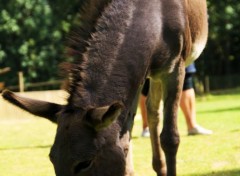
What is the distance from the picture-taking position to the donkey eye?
388 centimetres

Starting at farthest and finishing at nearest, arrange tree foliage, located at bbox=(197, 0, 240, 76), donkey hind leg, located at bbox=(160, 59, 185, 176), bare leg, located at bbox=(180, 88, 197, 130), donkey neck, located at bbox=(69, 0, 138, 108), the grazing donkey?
1. tree foliage, located at bbox=(197, 0, 240, 76)
2. bare leg, located at bbox=(180, 88, 197, 130)
3. donkey hind leg, located at bbox=(160, 59, 185, 176)
4. donkey neck, located at bbox=(69, 0, 138, 108)
5. the grazing donkey

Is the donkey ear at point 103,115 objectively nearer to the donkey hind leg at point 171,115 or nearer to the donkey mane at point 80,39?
the donkey mane at point 80,39

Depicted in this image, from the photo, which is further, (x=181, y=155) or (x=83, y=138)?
(x=181, y=155)

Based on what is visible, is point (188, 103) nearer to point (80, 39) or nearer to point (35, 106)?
point (80, 39)

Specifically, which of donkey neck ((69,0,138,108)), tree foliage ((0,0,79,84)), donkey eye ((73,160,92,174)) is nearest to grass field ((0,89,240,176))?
donkey neck ((69,0,138,108))

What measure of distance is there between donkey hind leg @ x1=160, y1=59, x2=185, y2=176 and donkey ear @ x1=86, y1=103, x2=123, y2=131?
187 centimetres

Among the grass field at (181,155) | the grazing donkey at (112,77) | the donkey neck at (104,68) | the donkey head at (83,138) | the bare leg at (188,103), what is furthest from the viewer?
the bare leg at (188,103)

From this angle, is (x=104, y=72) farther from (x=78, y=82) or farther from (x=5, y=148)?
(x=5, y=148)

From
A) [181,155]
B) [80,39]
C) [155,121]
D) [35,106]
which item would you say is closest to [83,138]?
[35,106]

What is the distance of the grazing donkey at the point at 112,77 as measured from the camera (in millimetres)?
3967

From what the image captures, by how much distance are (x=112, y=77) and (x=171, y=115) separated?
157 cm

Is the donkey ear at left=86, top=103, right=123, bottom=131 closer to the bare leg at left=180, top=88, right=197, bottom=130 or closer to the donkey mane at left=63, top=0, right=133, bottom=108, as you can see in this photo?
the donkey mane at left=63, top=0, right=133, bottom=108

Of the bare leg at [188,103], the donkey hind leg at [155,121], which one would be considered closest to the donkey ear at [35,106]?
the donkey hind leg at [155,121]

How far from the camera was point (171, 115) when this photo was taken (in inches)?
230
